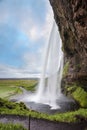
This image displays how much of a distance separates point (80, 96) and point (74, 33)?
38.4 feet

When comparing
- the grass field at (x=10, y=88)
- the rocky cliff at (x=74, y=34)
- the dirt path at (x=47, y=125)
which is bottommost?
the dirt path at (x=47, y=125)

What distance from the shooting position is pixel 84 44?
29.8 meters

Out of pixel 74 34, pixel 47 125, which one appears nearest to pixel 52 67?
pixel 74 34

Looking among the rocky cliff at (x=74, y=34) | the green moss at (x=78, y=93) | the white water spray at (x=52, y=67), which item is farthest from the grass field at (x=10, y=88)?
the green moss at (x=78, y=93)

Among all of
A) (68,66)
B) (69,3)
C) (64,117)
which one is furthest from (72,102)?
(64,117)

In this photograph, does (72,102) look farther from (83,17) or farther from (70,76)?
(83,17)

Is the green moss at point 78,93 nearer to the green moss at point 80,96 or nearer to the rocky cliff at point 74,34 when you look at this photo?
the green moss at point 80,96

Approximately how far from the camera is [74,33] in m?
31.7

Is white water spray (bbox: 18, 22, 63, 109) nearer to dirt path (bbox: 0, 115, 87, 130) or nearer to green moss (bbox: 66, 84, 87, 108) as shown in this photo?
green moss (bbox: 66, 84, 87, 108)

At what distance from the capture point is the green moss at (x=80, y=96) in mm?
38906

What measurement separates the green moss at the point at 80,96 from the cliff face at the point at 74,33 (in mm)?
1405

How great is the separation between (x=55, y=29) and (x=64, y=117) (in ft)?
139

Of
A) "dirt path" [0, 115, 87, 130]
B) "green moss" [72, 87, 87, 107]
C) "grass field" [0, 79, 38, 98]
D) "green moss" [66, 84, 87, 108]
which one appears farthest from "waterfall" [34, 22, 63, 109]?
"dirt path" [0, 115, 87, 130]

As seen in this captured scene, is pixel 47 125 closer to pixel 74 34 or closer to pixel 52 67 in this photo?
pixel 74 34
